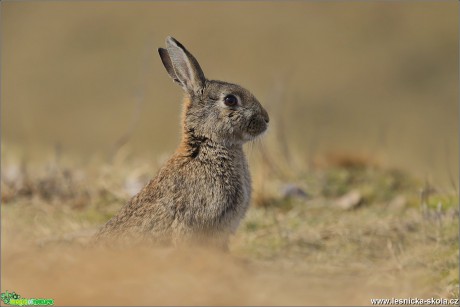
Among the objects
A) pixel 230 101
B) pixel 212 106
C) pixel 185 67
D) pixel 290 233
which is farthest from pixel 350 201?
pixel 185 67

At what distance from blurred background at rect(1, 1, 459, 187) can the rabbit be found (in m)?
17.1

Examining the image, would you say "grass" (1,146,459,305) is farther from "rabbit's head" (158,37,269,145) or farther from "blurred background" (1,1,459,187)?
"blurred background" (1,1,459,187)

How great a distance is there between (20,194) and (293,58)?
24057 mm

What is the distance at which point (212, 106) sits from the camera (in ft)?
26.9

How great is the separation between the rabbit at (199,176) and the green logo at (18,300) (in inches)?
55.3

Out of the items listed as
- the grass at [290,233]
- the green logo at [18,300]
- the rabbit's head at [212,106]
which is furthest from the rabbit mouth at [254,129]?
the green logo at [18,300]

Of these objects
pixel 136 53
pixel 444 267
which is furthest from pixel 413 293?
pixel 136 53

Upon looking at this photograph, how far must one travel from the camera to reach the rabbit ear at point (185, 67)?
804cm

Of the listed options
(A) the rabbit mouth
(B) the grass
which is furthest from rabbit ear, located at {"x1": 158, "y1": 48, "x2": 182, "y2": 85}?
(B) the grass

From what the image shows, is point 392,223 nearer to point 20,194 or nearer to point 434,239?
point 434,239

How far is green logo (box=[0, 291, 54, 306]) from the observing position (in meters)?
5.91

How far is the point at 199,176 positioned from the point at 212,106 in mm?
781

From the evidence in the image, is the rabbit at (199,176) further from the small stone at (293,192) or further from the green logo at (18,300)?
the small stone at (293,192)

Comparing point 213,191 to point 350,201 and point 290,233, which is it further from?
point 350,201
